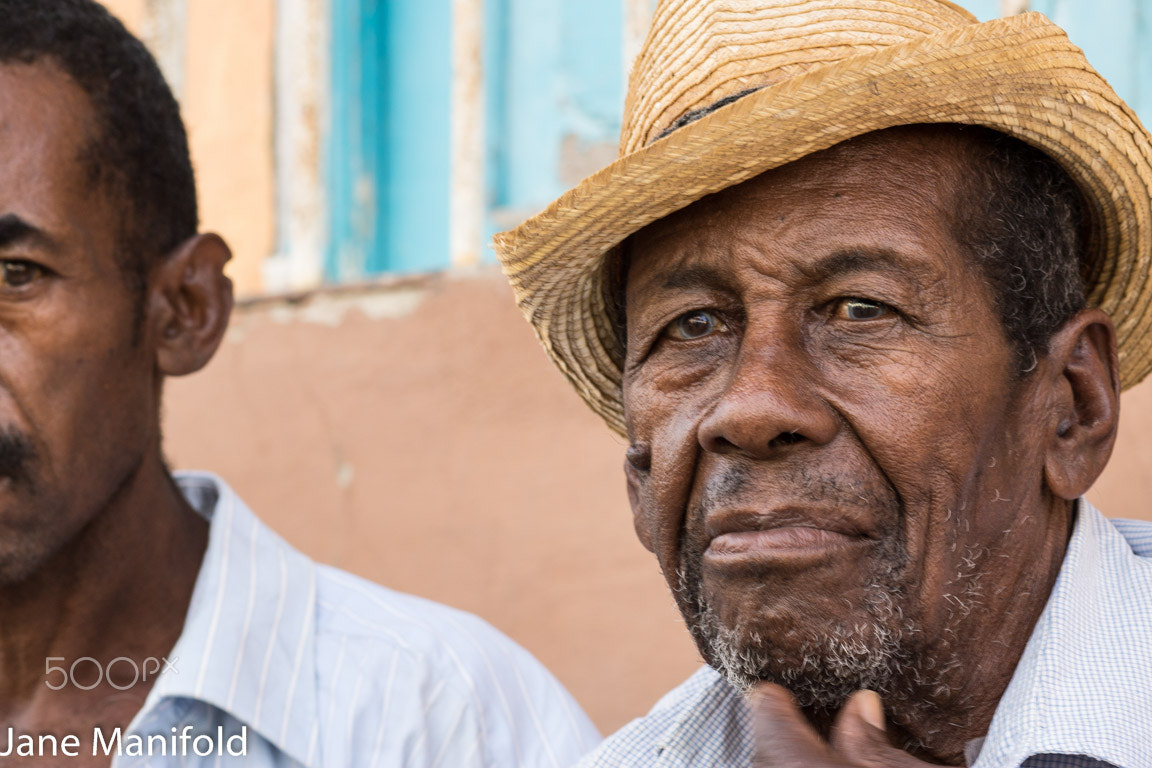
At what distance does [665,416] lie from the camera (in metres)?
2.28

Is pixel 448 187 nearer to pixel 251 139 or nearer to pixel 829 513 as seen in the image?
pixel 251 139

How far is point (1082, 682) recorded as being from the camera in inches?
79.3

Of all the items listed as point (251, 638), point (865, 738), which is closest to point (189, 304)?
point (251, 638)

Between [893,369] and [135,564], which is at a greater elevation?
[893,369]

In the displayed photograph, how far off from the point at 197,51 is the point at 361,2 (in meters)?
0.66

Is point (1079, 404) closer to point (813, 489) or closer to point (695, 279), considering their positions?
point (813, 489)

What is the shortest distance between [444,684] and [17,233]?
1.26 metres

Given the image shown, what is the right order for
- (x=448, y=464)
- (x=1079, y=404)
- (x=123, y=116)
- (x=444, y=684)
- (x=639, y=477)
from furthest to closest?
1. (x=448, y=464)
2. (x=123, y=116)
3. (x=444, y=684)
4. (x=639, y=477)
5. (x=1079, y=404)

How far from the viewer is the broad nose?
2027 mm

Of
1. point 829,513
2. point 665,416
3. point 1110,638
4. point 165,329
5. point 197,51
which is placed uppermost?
point 197,51

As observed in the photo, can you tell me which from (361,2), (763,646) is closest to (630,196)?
(763,646)

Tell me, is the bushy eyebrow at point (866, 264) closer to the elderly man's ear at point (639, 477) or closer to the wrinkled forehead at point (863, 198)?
the wrinkled forehead at point (863, 198)

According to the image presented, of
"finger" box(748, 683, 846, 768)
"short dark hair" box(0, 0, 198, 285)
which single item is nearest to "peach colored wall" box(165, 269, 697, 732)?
"short dark hair" box(0, 0, 198, 285)

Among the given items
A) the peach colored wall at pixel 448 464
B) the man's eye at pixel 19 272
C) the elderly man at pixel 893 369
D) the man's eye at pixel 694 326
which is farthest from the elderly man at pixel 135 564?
the man's eye at pixel 694 326
